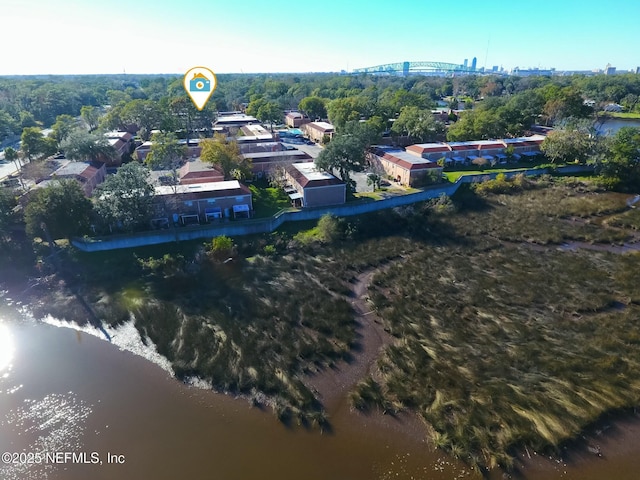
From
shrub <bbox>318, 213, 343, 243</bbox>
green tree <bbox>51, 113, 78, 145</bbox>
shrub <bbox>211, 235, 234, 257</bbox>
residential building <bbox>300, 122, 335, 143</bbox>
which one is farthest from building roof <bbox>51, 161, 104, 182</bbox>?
residential building <bbox>300, 122, 335, 143</bbox>

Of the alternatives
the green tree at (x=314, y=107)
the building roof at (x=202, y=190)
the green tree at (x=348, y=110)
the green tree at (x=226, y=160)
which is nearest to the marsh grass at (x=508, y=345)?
the building roof at (x=202, y=190)

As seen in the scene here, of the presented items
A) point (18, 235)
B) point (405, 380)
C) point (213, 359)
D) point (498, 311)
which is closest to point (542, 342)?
point (498, 311)

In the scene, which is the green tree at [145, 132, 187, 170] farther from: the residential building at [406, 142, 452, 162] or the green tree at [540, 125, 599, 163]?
the green tree at [540, 125, 599, 163]

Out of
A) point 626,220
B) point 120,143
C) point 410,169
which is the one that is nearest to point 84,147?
point 120,143

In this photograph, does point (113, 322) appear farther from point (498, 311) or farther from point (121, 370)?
point (498, 311)

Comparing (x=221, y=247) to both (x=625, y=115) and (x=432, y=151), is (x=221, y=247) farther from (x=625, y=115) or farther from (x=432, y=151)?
(x=625, y=115)
